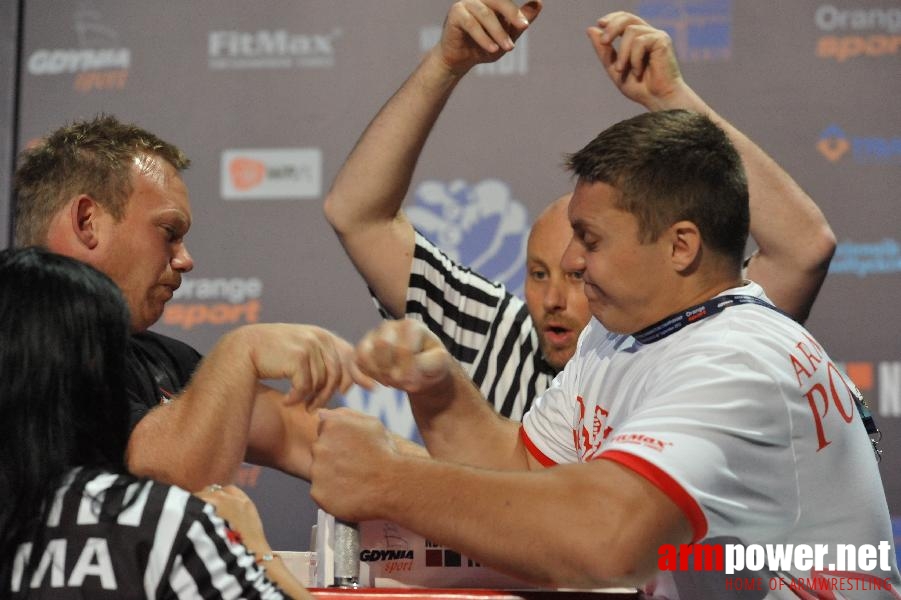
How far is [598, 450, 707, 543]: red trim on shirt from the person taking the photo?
55.4 inches

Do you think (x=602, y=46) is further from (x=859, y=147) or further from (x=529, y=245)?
(x=859, y=147)

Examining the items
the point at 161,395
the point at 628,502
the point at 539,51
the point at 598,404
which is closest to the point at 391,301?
the point at 161,395

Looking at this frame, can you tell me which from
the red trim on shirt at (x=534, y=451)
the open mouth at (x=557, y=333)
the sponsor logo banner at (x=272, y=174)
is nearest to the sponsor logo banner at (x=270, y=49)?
the sponsor logo banner at (x=272, y=174)

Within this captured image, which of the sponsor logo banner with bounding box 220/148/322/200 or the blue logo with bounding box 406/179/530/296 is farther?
the sponsor logo banner with bounding box 220/148/322/200

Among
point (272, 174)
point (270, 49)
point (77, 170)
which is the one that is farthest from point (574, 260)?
point (270, 49)

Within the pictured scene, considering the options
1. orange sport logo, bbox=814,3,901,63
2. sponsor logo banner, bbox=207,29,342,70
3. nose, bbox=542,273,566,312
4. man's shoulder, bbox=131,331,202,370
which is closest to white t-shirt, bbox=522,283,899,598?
nose, bbox=542,273,566,312

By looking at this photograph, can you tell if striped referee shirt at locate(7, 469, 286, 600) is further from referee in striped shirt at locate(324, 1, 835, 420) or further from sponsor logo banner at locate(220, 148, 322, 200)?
sponsor logo banner at locate(220, 148, 322, 200)

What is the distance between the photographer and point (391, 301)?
2.73 metres

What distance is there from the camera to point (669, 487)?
141cm

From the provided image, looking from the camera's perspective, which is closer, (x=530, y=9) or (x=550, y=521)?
(x=550, y=521)

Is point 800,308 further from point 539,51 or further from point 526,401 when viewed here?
point 539,51

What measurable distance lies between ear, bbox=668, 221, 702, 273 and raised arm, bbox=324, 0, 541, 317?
602 millimetres

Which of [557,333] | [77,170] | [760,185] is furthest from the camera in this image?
[557,333]

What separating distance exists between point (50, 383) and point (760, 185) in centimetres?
153
